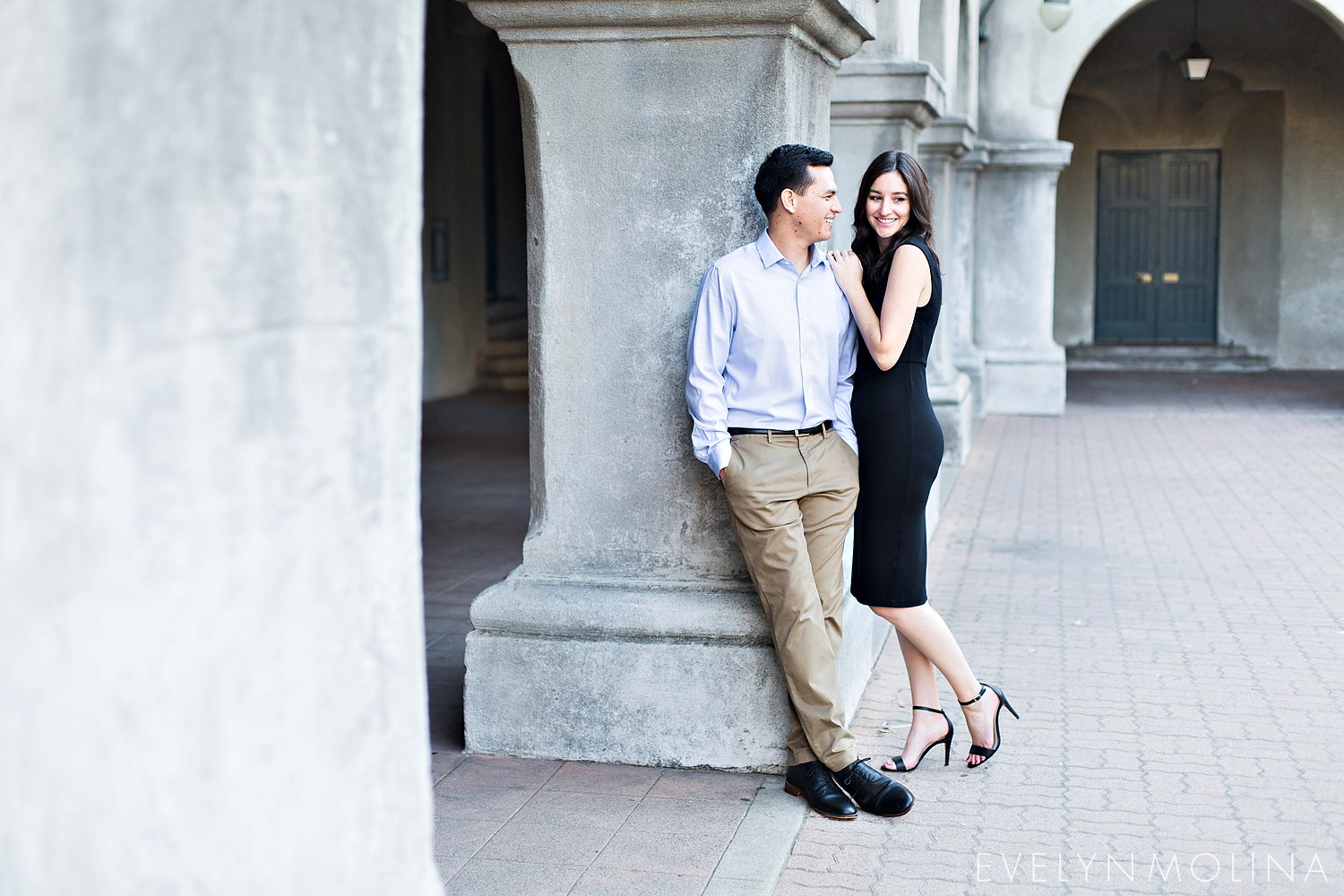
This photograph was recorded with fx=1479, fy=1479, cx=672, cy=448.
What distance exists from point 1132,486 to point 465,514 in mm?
4363

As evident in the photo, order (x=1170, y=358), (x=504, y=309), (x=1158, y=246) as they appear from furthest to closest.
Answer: (x=1158, y=246)
(x=1170, y=358)
(x=504, y=309)

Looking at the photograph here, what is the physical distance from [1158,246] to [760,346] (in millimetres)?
18244

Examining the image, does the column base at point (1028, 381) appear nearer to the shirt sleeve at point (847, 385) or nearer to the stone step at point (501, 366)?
the stone step at point (501, 366)

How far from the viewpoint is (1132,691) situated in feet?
16.8

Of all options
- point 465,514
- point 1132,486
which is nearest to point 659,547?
point 465,514

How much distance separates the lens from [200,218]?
1.50 metres

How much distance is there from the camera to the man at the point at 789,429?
155 inches

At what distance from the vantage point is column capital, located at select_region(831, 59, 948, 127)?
757 cm

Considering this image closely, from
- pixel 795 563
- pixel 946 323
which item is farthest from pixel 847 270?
pixel 946 323

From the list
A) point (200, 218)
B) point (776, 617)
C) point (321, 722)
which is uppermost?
point (200, 218)

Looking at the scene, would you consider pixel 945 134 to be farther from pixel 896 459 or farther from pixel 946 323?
pixel 896 459

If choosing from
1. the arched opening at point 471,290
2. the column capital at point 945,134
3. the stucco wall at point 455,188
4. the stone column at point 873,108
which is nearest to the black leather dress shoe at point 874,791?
the stone column at point 873,108

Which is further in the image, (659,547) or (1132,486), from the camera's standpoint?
(1132,486)

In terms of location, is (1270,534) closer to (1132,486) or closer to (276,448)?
(1132,486)
